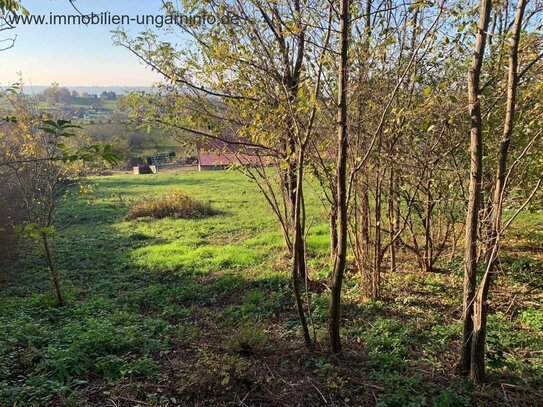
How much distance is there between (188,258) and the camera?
855 cm

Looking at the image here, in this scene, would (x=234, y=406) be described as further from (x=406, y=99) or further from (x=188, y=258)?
(x=188, y=258)

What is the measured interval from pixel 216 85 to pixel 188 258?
15.5ft

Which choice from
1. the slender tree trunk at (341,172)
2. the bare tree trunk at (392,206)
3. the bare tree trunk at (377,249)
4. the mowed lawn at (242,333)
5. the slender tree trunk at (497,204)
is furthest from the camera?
the bare tree trunk at (392,206)

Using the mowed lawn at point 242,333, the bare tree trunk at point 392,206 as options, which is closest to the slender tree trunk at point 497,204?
the mowed lawn at point 242,333

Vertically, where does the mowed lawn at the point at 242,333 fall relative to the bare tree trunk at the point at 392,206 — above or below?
below

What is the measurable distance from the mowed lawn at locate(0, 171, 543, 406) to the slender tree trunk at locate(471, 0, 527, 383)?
21 cm

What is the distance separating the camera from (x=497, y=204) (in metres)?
2.65

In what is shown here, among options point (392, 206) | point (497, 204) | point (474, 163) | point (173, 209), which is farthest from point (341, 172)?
point (173, 209)

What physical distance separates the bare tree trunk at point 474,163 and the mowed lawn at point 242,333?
1.81ft

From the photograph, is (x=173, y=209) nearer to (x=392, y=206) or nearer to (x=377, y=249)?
(x=392, y=206)

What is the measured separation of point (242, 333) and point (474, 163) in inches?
94.7

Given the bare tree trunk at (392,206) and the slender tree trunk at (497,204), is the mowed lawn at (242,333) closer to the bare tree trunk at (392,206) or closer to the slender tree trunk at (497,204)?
the slender tree trunk at (497,204)

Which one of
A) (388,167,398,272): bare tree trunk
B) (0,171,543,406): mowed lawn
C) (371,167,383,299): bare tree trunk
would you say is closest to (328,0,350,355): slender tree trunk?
(0,171,543,406): mowed lawn

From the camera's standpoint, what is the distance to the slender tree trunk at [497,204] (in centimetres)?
246
